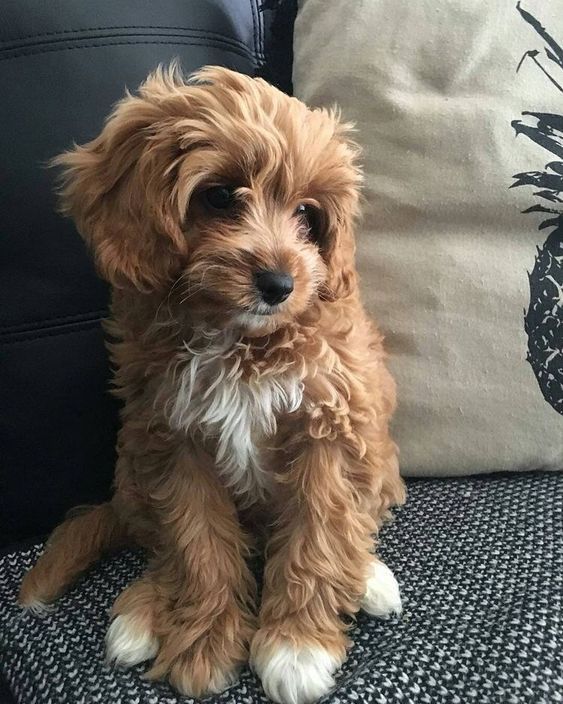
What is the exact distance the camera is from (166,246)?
82 cm

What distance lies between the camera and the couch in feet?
2.62

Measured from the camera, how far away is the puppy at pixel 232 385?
2.67ft

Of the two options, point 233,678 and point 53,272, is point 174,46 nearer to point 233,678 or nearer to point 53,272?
point 53,272

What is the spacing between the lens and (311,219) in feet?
3.05

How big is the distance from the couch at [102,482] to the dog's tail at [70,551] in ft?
0.07

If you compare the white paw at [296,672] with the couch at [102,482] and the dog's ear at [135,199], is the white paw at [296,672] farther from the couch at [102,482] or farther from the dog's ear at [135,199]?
the dog's ear at [135,199]

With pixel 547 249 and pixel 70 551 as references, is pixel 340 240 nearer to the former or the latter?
pixel 547 249

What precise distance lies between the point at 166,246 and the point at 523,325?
0.55m

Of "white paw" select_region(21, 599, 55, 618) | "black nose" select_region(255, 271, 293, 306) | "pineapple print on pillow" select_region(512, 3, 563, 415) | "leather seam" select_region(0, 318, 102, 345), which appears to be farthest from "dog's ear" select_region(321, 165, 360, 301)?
"white paw" select_region(21, 599, 55, 618)

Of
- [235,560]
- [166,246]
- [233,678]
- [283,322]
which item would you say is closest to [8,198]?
[166,246]

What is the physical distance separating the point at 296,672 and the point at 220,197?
1.80ft

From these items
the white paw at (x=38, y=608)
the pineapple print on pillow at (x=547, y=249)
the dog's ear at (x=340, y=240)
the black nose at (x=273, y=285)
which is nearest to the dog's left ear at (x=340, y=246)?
the dog's ear at (x=340, y=240)

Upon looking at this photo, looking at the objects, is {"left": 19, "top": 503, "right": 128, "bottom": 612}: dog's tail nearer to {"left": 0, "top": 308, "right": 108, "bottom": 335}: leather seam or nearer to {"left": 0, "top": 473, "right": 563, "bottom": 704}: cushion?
{"left": 0, "top": 473, "right": 563, "bottom": 704}: cushion

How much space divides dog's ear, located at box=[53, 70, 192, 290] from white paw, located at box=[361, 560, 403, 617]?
451 mm
